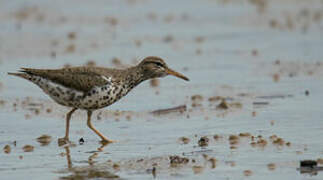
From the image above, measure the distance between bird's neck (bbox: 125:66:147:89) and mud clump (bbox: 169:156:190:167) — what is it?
237cm

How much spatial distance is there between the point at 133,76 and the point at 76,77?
898 millimetres

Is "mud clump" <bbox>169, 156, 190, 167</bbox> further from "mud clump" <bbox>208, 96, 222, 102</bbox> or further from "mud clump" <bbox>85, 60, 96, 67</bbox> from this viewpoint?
"mud clump" <bbox>85, 60, 96, 67</bbox>

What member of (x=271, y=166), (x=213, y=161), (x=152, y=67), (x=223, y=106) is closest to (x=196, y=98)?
(x=223, y=106)

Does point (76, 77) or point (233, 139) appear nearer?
point (233, 139)

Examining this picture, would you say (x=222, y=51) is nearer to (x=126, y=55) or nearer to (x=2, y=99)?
(x=126, y=55)

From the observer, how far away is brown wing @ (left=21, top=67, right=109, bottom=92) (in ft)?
36.1

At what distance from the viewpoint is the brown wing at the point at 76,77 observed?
1102 centimetres

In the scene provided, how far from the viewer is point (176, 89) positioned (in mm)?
14344

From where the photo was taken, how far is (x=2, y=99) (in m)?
13.6

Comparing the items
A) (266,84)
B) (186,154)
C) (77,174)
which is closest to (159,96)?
(266,84)

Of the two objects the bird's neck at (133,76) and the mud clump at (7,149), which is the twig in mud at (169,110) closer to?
the bird's neck at (133,76)

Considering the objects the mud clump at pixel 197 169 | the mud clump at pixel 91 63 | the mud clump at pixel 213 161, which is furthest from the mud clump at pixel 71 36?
the mud clump at pixel 197 169

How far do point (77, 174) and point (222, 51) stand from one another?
350 inches

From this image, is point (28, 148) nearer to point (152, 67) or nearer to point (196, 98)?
point (152, 67)
